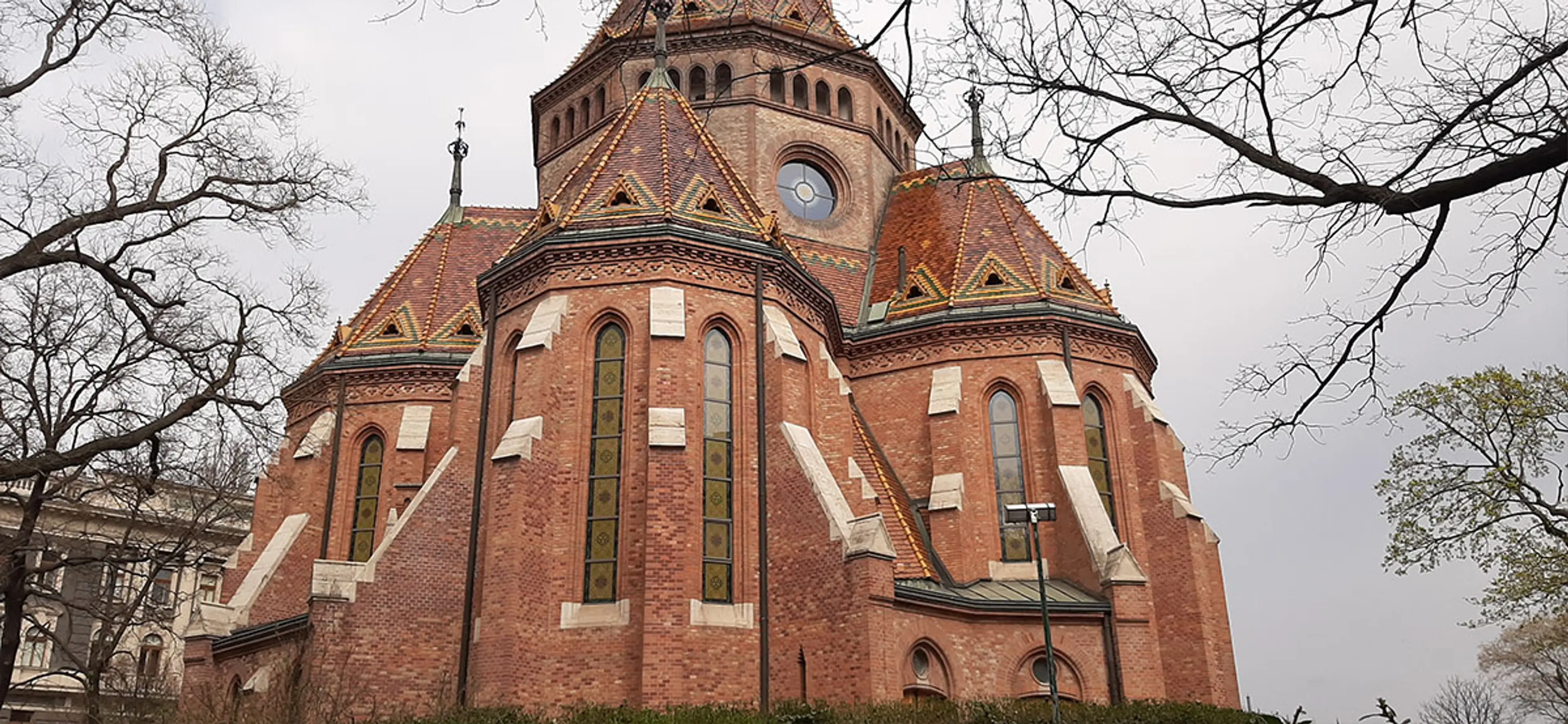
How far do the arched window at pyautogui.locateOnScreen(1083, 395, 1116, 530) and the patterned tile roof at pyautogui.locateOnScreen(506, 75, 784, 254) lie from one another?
26.9 ft

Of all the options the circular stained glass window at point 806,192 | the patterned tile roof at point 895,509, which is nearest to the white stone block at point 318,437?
the patterned tile roof at point 895,509

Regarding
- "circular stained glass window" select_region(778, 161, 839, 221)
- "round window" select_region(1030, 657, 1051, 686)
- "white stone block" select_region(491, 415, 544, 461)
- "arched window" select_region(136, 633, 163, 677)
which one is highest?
"circular stained glass window" select_region(778, 161, 839, 221)

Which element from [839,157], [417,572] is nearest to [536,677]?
[417,572]

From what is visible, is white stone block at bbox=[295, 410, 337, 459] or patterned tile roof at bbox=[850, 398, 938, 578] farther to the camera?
white stone block at bbox=[295, 410, 337, 459]

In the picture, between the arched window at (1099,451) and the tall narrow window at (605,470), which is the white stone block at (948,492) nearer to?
the arched window at (1099,451)

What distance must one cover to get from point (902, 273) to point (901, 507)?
6.73 m

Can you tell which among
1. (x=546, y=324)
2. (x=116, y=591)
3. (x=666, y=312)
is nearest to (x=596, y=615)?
(x=546, y=324)

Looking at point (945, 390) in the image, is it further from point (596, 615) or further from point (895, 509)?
point (596, 615)

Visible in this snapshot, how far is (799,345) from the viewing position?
22500 mm

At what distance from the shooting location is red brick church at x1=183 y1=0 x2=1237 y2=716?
19.1 meters

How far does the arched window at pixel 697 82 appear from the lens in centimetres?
3077

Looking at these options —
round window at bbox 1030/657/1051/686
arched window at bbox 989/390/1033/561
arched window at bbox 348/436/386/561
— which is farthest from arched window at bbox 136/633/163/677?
round window at bbox 1030/657/1051/686

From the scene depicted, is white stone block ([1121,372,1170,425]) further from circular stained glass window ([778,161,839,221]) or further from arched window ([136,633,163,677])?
arched window ([136,633,163,677])

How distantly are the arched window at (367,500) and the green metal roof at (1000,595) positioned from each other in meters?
11.8
